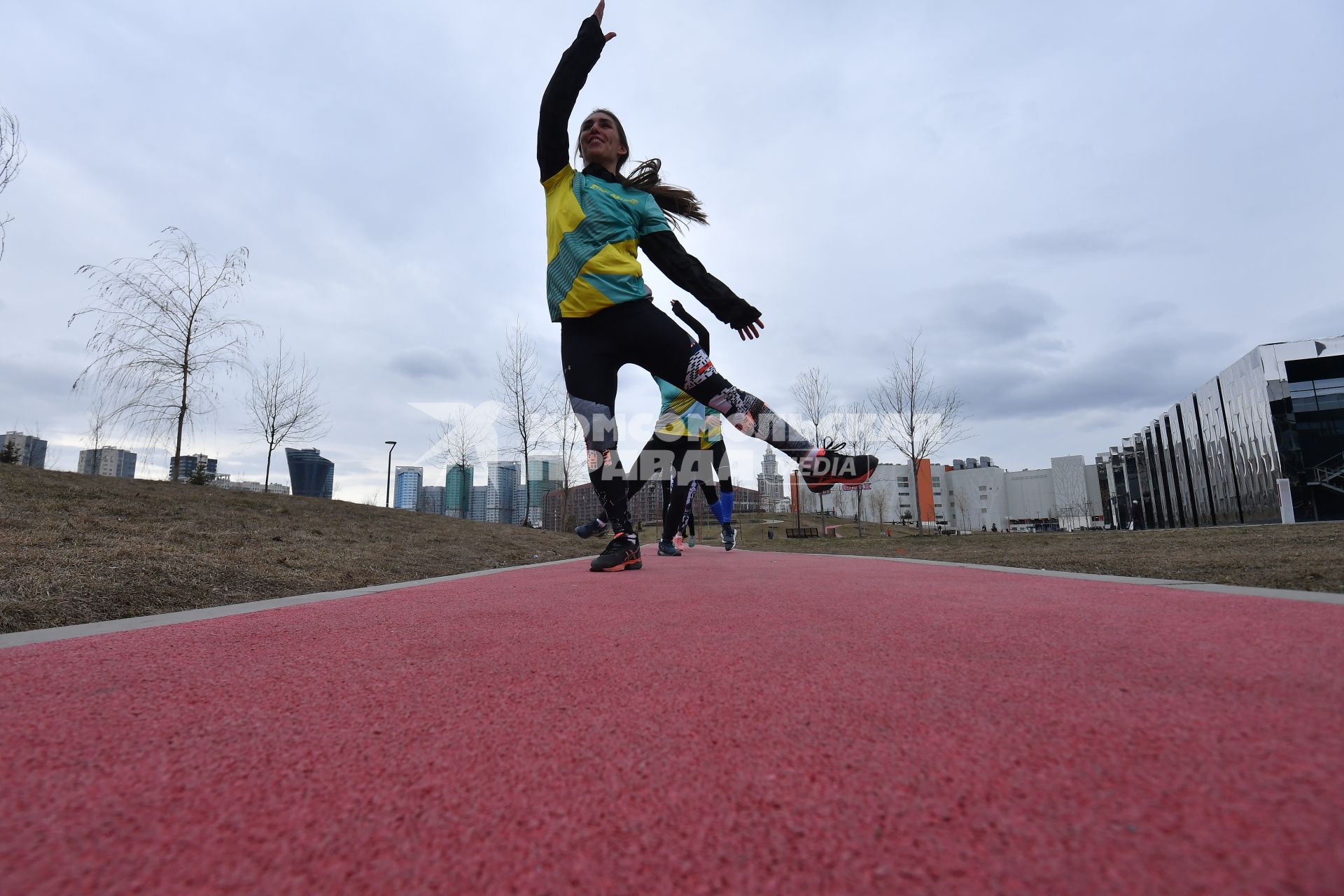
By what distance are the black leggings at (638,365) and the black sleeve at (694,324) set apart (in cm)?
265

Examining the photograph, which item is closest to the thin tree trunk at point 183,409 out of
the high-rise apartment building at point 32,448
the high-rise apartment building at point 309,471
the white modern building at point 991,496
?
the high-rise apartment building at point 309,471

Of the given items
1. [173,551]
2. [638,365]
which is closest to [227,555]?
[173,551]

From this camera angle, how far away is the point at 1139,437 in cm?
4672

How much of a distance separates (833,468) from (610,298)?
164 centimetres

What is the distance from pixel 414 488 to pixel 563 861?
85.0 m

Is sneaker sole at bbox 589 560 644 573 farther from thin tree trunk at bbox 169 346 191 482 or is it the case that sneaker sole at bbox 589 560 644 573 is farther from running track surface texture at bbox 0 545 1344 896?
thin tree trunk at bbox 169 346 191 482

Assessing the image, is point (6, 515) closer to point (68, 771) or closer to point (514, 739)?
point (68, 771)

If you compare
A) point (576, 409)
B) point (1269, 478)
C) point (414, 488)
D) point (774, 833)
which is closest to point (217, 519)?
point (576, 409)

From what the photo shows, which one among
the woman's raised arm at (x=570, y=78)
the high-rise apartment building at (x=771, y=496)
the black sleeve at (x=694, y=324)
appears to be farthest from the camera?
the high-rise apartment building at (x=771, y=496)

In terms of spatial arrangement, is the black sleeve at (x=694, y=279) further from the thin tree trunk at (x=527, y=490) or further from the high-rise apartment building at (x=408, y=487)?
the high-rise apartment building at (x=408, y=487)

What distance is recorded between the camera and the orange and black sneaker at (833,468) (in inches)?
139

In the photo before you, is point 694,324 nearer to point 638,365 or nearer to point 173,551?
point 638,365

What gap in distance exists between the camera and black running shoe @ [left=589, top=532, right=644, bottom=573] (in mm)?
3574

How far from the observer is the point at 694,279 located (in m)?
3.54
